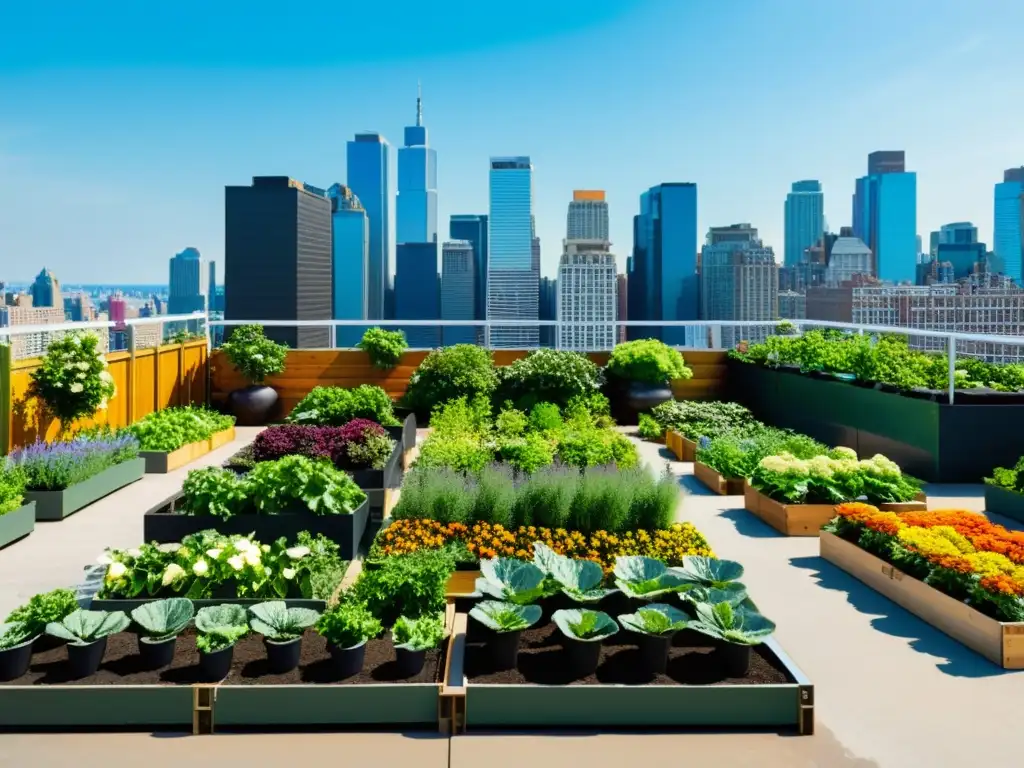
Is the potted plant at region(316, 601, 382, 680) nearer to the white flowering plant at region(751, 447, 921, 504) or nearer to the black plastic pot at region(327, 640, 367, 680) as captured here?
the black plastic pot at region(327, 640, 367, 680)

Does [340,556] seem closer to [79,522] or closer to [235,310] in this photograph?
[79,522]

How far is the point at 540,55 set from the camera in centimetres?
2564

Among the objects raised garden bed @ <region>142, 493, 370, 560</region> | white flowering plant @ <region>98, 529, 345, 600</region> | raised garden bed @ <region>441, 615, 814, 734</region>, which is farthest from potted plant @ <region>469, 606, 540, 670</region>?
raised garden bed @ <region>142, 493, 370, 560</region>

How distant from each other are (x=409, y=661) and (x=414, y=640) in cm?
9

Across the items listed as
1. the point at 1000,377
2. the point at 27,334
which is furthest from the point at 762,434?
the point at 27,334

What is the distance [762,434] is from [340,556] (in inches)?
188

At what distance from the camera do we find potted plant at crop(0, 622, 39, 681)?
135 inches

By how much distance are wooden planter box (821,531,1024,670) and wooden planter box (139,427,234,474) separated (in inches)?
228

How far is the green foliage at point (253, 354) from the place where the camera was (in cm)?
1202

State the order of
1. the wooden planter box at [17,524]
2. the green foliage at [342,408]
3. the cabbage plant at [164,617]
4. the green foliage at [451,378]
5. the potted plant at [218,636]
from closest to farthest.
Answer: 1. the potted plant at [218,636]
2. the cabbage plant at [164,617]
3. the wooden planter box at [17,524]
4. the green foliage at [342,408]
5. the green foliage at [451,378]

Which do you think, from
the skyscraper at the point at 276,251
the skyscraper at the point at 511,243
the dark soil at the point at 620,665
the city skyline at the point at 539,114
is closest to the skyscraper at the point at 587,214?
the city skyline at the point at 539,114

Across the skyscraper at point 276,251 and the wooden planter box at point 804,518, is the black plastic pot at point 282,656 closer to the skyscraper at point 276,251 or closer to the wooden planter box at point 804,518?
the wooden planter box at point 804,518

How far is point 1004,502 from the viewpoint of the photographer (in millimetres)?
6680

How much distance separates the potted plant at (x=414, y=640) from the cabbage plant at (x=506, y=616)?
0.52 ft
